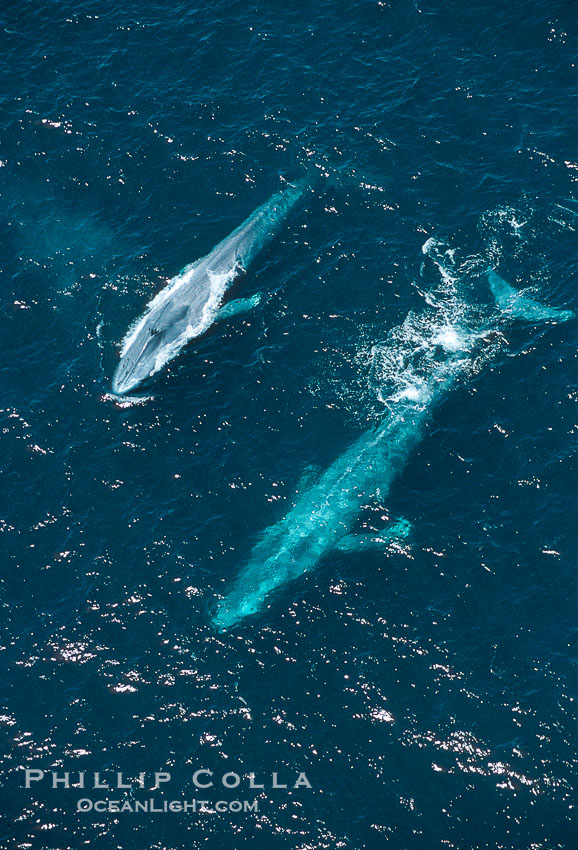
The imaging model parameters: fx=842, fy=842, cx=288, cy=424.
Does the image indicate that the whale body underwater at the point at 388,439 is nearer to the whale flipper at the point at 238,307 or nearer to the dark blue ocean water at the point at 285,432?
the dark blue ocean water at the point at 285,432

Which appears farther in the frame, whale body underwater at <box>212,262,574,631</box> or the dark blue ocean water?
whale body underwater at <box>212,262,574,631</box>

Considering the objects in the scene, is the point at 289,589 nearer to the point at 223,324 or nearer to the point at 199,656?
the point at 199,656

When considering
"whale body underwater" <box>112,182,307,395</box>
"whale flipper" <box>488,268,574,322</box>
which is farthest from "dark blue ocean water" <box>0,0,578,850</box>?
"whale body underwater" <box>112,182,307,395</box>

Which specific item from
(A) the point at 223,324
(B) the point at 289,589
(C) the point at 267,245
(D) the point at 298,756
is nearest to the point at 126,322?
(A) the point at 223,324

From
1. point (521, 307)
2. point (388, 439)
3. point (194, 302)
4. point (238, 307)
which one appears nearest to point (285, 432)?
point (388, 439)

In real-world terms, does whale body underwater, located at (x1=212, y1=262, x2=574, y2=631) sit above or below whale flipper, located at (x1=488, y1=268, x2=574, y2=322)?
below

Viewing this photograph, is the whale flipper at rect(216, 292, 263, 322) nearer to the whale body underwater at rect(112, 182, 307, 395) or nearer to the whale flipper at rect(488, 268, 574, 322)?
the whale body underwater at rect(112, 182, 307, 395)
